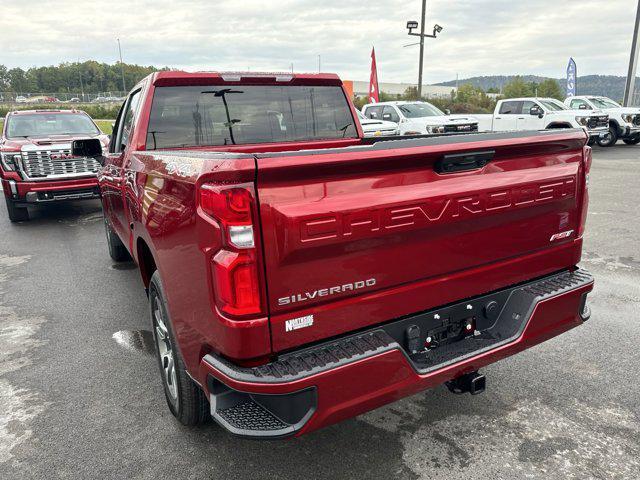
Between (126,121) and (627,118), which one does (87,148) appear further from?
(627,118)

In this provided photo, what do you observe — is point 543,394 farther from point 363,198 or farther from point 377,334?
point 363,198

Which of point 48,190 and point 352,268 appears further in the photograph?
point 48,190

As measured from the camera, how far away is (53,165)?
8.61 meters

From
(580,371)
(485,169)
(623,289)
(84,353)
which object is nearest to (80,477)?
(84,353)

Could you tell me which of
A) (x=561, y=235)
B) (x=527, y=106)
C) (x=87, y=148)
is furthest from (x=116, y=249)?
(x=527, y=106)

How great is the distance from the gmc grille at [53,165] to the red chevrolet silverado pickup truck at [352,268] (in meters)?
6.53

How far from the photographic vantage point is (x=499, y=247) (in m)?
2.53

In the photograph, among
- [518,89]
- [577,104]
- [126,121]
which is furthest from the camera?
[518,89]

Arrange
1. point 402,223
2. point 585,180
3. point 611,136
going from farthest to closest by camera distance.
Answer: point 611,136 < point 585,180 < point 402,223

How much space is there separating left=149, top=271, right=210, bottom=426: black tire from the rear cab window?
125cm

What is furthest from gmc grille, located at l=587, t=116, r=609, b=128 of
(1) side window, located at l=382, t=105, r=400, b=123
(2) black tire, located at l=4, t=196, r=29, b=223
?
(2) black tire, located at l=4, t=196, r=29, b=223

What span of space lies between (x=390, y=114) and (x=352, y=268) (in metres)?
17.3

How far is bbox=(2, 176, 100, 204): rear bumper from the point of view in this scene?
8422 mm

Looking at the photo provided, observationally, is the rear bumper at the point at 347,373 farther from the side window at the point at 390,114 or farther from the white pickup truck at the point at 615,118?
the white pickup truck at the point at 615,118
